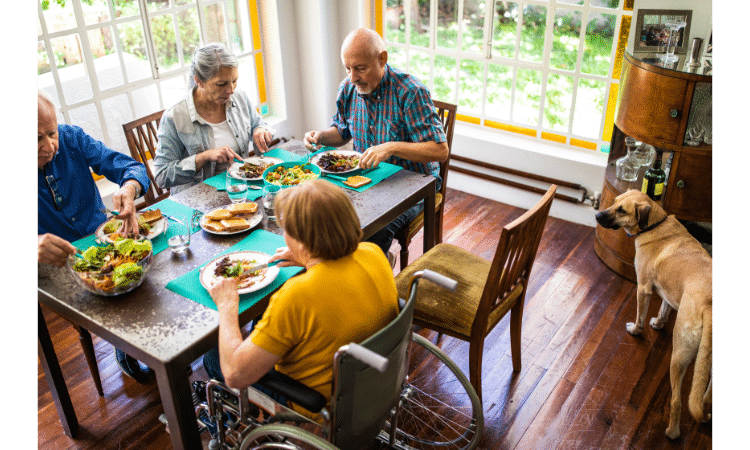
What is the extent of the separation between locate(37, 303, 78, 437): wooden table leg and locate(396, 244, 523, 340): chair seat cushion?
4.24 ft

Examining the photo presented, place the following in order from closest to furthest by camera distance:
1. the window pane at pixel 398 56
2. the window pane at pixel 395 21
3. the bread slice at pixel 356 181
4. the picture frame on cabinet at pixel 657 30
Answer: the bread slice at pixel 356 181
the picture frame on cabinet at pixel 657 30
the window pane at pixel 395 21
the window pane at pixel 398 56

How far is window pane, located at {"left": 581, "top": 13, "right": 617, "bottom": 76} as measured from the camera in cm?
343

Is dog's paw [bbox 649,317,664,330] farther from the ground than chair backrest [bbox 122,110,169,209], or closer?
closer

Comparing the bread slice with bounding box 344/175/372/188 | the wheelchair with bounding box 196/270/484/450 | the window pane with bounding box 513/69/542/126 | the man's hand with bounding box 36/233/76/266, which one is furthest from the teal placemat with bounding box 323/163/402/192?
the window pane with bounding box 513/69/542/126

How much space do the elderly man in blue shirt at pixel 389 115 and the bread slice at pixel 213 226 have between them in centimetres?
70

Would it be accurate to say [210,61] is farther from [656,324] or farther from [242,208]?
[656,324]

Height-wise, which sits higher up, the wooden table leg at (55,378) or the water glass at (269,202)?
the water glass at (269,202)

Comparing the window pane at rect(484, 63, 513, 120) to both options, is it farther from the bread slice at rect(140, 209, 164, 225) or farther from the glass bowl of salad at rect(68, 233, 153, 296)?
the glass bowl of salad at rect(68, 233, 153, 296)

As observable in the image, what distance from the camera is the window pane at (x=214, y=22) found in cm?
379

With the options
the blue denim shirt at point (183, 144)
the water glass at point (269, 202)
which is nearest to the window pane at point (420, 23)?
the blue denim shirt at point (183, 144)

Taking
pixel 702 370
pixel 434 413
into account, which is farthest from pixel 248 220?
pixel 702 370

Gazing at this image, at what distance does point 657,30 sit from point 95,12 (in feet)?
9.92

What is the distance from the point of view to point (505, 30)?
12.4 feet

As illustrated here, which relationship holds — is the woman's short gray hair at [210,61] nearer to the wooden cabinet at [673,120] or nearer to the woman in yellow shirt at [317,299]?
the woman in yellow shirt at [317,299]
